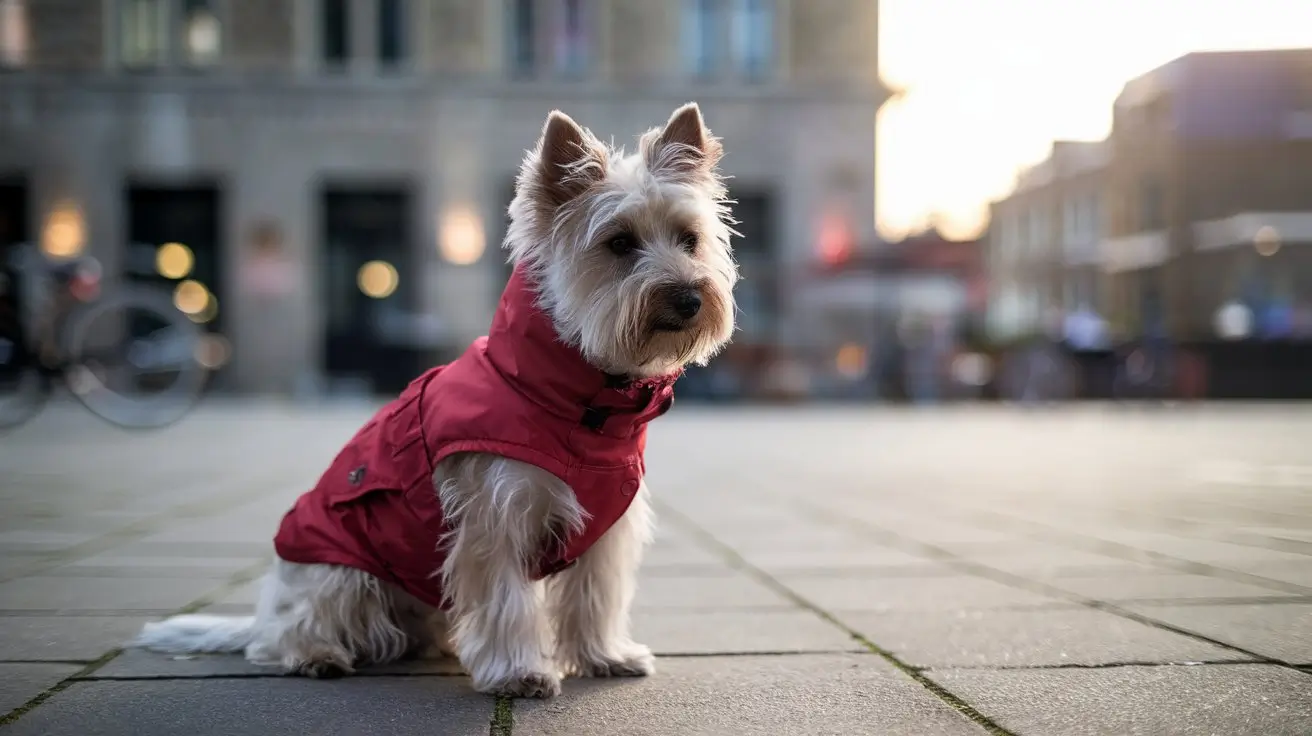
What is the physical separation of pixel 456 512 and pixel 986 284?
1781cm

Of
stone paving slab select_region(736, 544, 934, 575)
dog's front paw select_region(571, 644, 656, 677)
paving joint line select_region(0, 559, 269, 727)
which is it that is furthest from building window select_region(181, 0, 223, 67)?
dog's front paw select_region(571, 644, 656, 677)

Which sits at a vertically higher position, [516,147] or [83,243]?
[516,147]

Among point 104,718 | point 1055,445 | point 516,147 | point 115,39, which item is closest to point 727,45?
point 516,147

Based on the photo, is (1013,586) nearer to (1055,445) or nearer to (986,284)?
(1055,445)

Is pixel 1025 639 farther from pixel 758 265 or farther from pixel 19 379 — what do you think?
pixel 758 265

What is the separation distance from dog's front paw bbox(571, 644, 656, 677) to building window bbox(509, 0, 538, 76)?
20.6 metres

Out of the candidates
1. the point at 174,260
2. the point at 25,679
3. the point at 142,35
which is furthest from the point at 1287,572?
the point at 142,35

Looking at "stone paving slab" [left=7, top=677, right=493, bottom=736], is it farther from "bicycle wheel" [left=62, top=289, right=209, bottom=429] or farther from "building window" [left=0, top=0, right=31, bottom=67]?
"building window" [left=0, top=0, right=31, bottom=67]

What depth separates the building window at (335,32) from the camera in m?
22.2

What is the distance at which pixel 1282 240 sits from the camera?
26.3m

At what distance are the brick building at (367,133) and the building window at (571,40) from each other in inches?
1.6

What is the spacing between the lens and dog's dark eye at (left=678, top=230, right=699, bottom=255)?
3.11 meters

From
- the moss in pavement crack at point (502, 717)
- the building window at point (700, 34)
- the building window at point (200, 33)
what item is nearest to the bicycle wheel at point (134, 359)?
the moss in pavement crack at point (502, 717)

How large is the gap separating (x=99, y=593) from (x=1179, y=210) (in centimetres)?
3272
